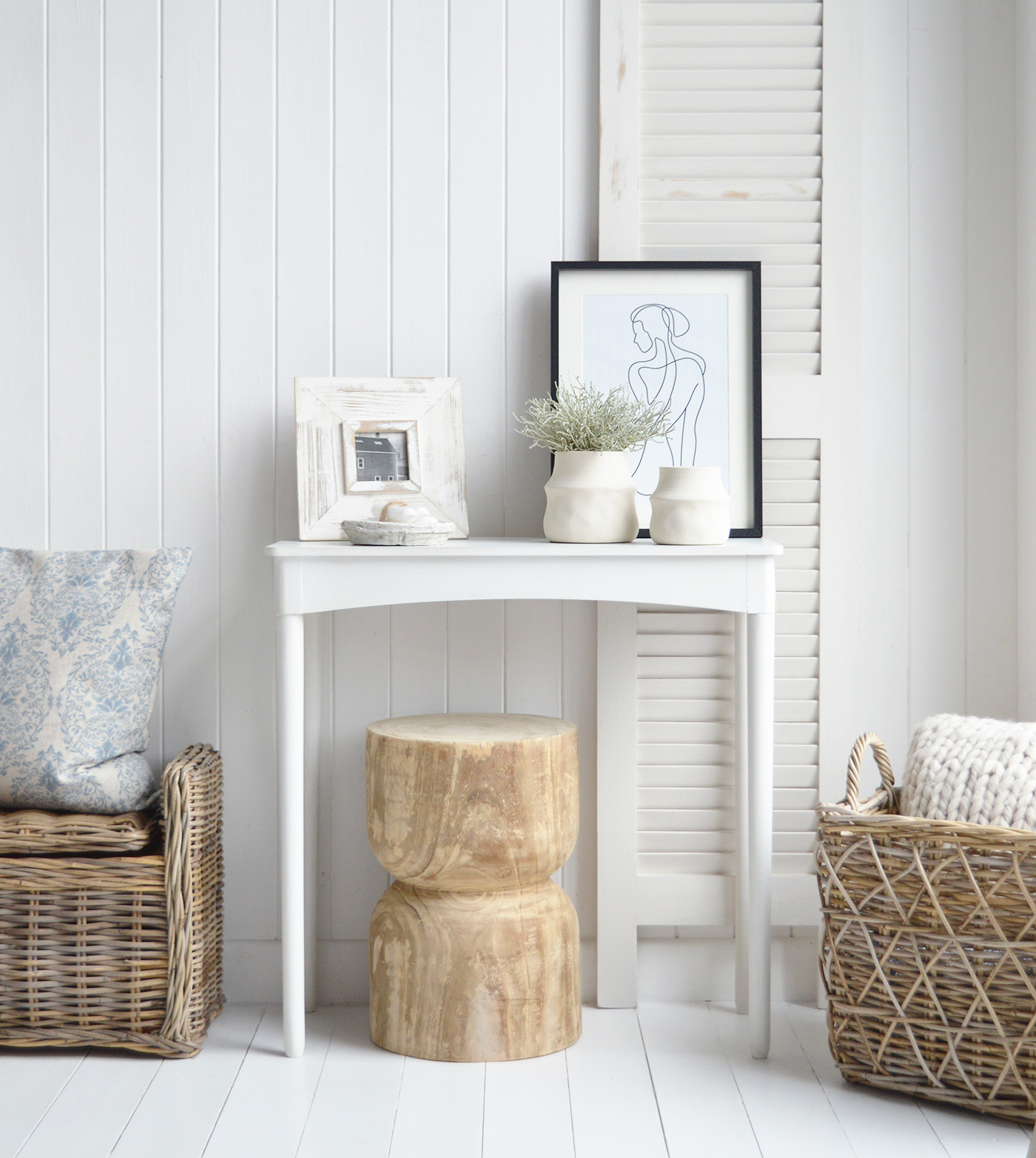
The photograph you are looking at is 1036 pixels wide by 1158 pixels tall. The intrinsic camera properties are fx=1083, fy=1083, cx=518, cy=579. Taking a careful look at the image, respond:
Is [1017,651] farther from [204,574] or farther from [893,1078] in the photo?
[204,574]

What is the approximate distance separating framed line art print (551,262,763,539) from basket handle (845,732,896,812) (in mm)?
438

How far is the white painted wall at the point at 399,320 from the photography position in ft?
6.71

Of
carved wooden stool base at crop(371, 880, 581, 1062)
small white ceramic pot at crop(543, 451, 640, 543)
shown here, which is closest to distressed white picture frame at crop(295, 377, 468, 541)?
small white ceramic pot at crop(543, 451, 640, 543)

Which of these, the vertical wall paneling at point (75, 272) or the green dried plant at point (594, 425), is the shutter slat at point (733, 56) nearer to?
the green dried plant at point (594, 425)

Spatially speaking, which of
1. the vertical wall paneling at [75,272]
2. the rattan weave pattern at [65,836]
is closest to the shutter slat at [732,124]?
the vertical wall paneling at [75,272]

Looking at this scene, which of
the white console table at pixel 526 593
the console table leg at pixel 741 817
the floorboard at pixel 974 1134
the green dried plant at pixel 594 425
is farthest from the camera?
the console table leg at pixel 741 817

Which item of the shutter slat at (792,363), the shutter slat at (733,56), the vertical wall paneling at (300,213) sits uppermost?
the shutter slat at (733,56)

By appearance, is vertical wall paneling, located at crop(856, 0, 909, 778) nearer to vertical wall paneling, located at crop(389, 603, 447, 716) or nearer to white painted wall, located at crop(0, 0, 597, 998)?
white painted wall, located at crop(0, 0, 597, 998)

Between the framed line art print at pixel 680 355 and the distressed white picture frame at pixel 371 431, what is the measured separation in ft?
0.77

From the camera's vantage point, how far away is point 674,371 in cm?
204

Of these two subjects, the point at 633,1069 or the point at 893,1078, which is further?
the point at 633,1069

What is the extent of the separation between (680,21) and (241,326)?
1008 mm

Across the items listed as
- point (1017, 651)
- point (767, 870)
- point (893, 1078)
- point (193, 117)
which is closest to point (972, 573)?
point (1017, 651)

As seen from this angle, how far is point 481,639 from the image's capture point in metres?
2.10
